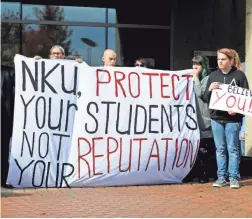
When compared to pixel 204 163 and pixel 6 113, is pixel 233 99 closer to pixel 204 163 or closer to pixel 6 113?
pixel 204 163

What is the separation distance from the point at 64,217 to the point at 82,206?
56 cm

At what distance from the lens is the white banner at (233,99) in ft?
21.9

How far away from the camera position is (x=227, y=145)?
682 centimetres

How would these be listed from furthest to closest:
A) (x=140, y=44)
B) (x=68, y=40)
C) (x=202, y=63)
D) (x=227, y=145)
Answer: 1. (x=140, y=44)
2. (x=68, y=40)
3. (x=202, y=63)
4. (x=227, y=145)

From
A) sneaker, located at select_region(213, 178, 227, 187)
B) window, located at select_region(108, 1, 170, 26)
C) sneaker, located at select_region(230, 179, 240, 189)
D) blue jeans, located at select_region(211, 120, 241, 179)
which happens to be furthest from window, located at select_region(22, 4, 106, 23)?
sneaker, located at select_region(230, 179, 240, 189)

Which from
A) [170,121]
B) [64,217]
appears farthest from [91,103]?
[64,217]

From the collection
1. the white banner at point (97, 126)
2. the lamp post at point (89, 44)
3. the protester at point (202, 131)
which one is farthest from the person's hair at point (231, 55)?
the lamp post at point (89, 44)

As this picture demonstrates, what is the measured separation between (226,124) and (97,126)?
5.71 feet

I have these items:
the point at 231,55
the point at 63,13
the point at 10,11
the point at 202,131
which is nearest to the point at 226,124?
the point at 202,131

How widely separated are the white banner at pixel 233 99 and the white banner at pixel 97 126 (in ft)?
1.67

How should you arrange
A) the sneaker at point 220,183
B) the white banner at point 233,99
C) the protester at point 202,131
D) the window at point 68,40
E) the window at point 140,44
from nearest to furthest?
the white banner at point 233,99 < the sneaker at point 220,183 < the protester at point 202,131 < the window at point 68,40 < the window at point 140,44

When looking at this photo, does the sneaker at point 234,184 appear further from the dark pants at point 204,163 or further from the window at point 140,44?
the window at point 140,44

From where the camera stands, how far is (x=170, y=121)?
6945mm

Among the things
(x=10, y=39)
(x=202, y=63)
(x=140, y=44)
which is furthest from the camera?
(x=140, y=44)
